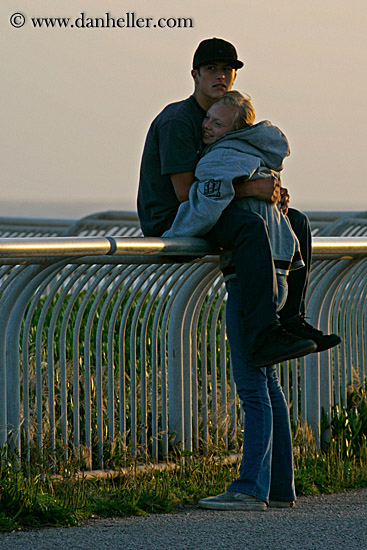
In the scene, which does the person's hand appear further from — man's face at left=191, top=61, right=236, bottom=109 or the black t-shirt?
man's face at left=191, top=61, right=236, bottom=109

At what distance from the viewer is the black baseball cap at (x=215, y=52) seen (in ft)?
17.9

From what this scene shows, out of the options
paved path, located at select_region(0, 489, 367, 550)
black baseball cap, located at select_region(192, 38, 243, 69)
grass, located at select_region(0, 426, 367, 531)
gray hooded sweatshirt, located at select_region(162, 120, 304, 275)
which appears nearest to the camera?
paved path, located at select_region(0, 489, 367, 550)

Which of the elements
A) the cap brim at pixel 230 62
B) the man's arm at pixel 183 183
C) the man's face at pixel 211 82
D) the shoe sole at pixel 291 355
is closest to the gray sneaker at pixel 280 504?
the shoe sole at pixel 291 355

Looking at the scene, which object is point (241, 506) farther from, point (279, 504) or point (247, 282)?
point (247, 282)

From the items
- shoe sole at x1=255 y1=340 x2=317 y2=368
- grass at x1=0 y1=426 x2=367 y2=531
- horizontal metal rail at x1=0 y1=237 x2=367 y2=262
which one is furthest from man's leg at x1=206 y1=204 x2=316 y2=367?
grass at x1=0 y1=426 x2=367 y2=531

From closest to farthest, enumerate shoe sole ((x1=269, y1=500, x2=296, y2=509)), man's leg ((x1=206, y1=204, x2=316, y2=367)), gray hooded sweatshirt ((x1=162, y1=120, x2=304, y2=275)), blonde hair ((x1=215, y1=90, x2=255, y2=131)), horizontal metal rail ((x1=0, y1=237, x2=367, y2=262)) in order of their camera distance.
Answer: horizontal metal rail ((x1=0, y1=237, x2=367, y2=262)) < man's leg ((x1=206, y1=204, x2=316, y2=367)) < gray hooded sweatshirt ((x1=162, y1=120, x2=304, y2=275)) < blonde hair ((x1=215, y1=90, x2=255, y2=131)) < shoe sole ((x1=269, y1=500, x2=296, y2=509))

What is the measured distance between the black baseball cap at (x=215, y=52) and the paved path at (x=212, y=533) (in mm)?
2110

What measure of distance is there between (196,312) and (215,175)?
122 cm

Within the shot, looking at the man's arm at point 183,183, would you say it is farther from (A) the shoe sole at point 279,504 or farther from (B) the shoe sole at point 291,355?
(A) the shoe sole at point 279,504

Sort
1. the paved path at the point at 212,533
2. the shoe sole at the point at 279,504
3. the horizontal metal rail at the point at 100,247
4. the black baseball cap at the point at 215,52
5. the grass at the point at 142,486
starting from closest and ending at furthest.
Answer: the paved path at the point at 212,533 < the horizontal metal rail at the point at 100,247 < the grass at the point at 142,486 < the shoe sole at the point at 279,504 < the black baseball cap at the point at 215,52

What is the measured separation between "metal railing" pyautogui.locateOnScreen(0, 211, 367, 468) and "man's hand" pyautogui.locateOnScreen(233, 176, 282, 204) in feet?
1.00

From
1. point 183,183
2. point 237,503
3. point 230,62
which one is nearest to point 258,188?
point 183,183

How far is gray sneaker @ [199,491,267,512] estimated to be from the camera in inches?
201

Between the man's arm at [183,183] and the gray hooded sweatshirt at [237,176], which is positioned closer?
the gray hooded sweatshirt at [237,176]
